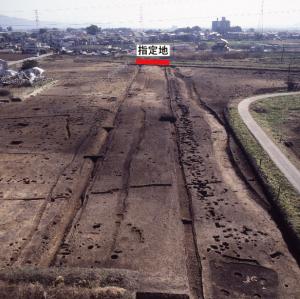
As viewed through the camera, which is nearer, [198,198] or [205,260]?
[205,260]

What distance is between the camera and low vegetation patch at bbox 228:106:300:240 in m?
22.4

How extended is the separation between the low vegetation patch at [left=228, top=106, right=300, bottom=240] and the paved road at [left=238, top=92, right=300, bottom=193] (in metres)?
0.43

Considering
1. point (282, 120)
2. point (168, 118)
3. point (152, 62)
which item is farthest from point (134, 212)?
point (152, 62)

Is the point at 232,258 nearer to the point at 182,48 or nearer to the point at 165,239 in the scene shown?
the point at 165,239

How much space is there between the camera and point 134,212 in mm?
23141

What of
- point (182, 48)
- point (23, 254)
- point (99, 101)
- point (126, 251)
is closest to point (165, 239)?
point (126, 251)

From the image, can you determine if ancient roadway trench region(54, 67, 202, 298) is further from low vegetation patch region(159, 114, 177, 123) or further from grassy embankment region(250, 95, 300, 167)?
grassy embankment region(250, 95, 300, 167)

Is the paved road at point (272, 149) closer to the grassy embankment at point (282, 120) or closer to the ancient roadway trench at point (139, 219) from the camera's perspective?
the grassy embankment at point (282, 120)

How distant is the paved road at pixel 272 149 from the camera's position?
2748 centimetres

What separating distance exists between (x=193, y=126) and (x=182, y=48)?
105 m

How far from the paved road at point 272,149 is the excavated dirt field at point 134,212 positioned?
343 cm

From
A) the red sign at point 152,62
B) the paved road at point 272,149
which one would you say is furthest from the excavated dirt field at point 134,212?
the red sign at point 152,62

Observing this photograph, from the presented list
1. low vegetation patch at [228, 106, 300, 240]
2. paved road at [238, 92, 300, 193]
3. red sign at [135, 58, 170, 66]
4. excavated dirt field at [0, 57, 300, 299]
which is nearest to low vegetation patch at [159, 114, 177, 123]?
excavated dirt field at [0, 57, 300, 299]

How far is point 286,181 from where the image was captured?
1051 inches
